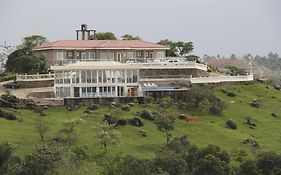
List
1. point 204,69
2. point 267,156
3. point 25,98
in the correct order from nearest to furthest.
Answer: point 267,156, point 25,98, point 204,69

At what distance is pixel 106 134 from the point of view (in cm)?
6569

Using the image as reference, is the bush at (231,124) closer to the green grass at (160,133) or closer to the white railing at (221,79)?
the green grass at (160,133)

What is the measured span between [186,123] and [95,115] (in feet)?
29.3

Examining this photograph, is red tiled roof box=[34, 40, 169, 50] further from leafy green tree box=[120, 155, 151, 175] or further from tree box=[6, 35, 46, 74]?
leafy green tree box=[120, 155, 151, 175]

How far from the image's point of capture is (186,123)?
7731cm

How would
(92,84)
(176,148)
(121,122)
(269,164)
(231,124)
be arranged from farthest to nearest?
1. (92,84)
2. (231,124)
3. (121,122)
4. (176,148)
5. (269,164)

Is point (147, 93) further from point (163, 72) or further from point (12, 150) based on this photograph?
point (12, 150)

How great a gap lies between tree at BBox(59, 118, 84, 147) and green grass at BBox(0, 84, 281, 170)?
0.67 meters

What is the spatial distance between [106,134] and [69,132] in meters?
3.18

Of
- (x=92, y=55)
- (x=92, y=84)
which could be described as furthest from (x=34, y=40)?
(x=92, y=84)

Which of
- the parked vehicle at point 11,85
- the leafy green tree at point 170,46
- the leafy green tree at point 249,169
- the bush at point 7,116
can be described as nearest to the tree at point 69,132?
the bush at point 7,116

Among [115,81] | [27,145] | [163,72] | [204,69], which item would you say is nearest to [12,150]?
[27,145]

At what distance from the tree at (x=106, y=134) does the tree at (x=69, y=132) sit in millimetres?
1942

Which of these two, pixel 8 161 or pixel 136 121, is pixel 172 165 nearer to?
pixel 8 161
